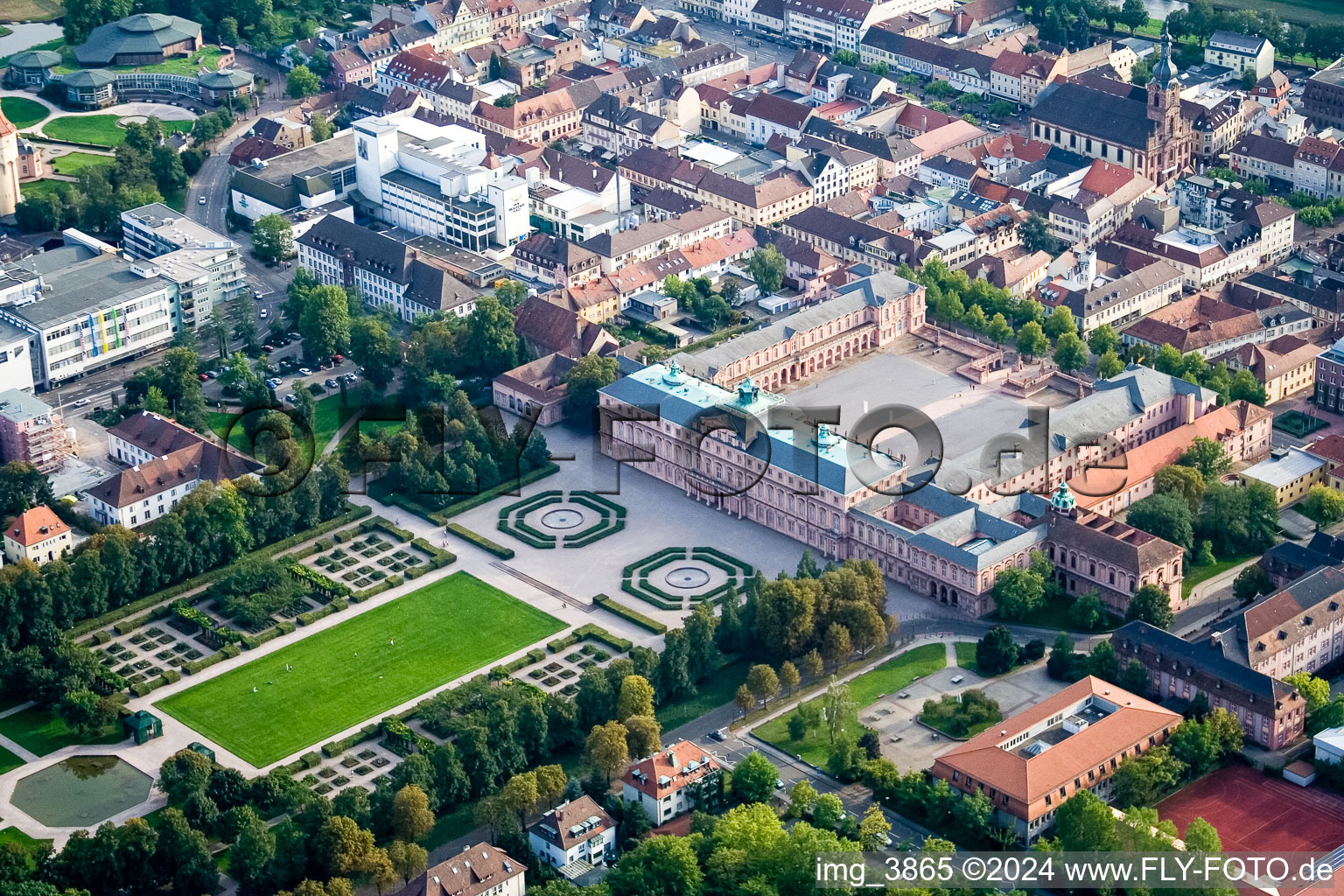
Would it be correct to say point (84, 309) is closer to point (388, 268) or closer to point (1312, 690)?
point (388, 268)

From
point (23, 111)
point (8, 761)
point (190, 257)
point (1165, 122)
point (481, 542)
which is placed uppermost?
point (1165, 122)

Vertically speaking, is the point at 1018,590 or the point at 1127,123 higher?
the point at 1127,123

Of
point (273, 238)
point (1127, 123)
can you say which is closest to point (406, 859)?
point (273, 238)

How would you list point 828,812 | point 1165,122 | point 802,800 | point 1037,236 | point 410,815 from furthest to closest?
1. point 1165,122
2. point 1037,236
3. point 802,800
4. point 828,812
5. point 410,815

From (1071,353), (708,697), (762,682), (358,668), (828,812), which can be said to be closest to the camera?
(828,812)

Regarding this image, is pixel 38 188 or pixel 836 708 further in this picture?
pixel 38 188
